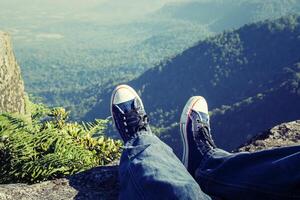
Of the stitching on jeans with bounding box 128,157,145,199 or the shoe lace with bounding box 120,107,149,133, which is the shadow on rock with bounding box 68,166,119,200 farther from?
the stitching on jeans with bounding box 128,157,145,199

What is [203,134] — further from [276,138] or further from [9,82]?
[9,82]

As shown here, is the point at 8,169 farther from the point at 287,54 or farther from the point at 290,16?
the point at 290,16

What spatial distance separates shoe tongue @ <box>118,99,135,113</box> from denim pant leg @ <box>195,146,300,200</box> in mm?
992

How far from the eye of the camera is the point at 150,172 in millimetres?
2123

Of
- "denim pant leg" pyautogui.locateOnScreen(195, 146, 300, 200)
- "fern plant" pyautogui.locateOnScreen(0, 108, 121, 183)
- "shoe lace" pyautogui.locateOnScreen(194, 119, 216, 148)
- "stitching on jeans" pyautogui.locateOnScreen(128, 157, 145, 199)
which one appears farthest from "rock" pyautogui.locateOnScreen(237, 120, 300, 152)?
"stitching on jeans" pyautogui.locateOnScreen(128, 157, 145, 199)

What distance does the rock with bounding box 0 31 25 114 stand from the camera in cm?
328

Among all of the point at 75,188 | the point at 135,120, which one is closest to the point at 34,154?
the point at 75,188

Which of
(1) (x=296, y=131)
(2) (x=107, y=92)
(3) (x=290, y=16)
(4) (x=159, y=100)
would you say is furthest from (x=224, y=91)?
(1) (x=296, y=131)

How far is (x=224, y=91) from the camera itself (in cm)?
7788

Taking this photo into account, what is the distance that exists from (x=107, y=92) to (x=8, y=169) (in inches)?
3805

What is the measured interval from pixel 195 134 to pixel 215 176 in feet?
2.35

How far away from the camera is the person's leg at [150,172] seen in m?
1.99

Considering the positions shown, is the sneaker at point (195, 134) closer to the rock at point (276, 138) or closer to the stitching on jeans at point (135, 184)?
the rock at point (276, 138)

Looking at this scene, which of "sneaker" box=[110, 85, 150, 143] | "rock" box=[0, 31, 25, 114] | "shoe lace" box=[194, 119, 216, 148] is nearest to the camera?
"shoe lace" box=[194, 119, 216, 148]
